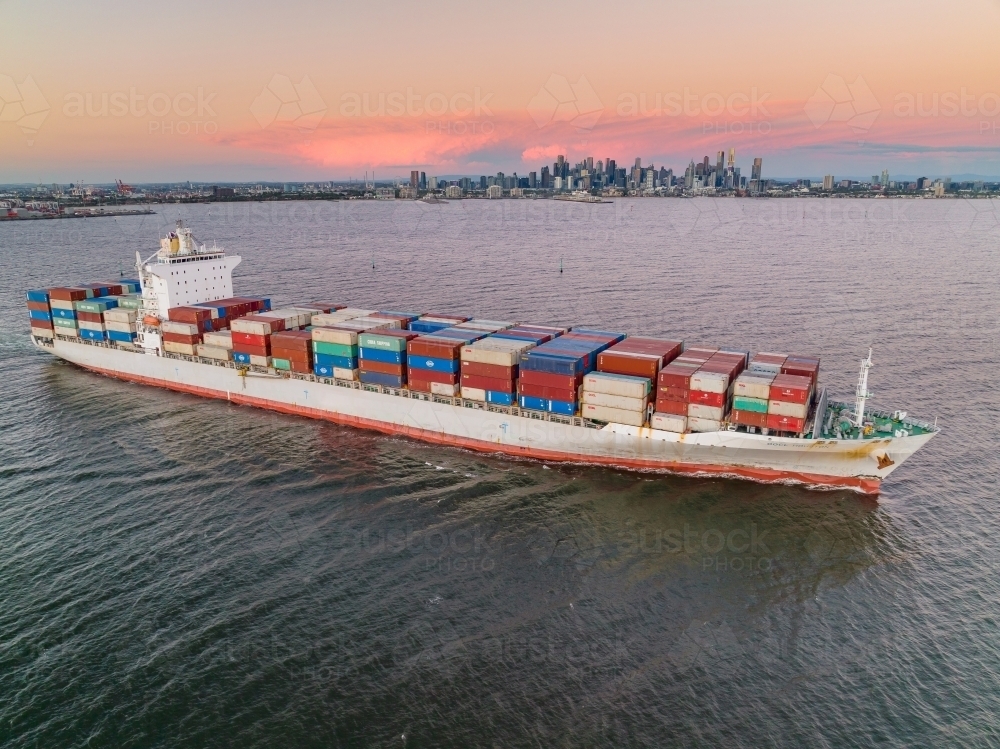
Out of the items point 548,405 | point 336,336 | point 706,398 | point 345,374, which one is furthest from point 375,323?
point 706,398

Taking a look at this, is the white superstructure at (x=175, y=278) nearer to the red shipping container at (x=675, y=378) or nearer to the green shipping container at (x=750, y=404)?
the red shipping container at (x=675, y=378)

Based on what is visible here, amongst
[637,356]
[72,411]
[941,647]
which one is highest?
[637,356]

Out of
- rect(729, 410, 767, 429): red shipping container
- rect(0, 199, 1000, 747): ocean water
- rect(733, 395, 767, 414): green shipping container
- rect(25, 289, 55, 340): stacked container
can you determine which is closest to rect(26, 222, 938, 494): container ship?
rect(733, 395, 767, 414): green shipping container

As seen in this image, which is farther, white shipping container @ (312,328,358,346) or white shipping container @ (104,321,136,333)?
white shipping container @ (104,321,136,333)

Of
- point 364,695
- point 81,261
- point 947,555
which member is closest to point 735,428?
point 947,555

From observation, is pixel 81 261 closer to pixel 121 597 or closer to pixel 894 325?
pixel 121 597

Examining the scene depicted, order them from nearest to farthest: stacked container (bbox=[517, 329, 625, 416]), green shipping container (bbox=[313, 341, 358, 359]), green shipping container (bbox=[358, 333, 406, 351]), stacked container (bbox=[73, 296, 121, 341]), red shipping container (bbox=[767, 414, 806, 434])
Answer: red shipping container (bbox=[767, 414, 806, 434]), stacked container (bbox=[517, 329, 625, 416]), green shipping container (bbox=[358, 333, 406, 351]), green shipping container (bbox=[313, 341, 358, 359]), stacked container (bbox=[73, 296, 121, 341])

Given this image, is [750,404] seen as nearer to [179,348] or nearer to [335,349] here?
[335,349]

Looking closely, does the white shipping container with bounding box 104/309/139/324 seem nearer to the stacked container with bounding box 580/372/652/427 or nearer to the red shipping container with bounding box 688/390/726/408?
the stacked container with bounding box 580/372/652/427
